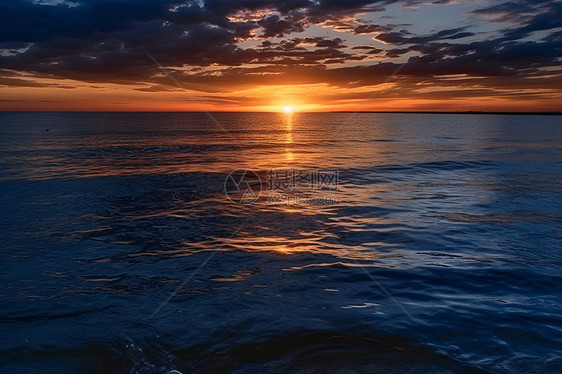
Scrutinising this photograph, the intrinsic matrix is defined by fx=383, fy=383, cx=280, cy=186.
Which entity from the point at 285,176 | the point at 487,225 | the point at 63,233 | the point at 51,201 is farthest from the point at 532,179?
the point at 51,201

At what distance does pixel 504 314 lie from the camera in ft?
26.0

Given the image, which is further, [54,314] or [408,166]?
[408,166]

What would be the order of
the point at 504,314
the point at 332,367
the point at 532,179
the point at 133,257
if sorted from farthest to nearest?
the point at 532,179 < the point at 133,257 < the point at 504,314 < the point at 332,367

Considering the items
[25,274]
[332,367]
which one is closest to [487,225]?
[332,367]

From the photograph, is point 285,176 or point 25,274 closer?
point 25,274

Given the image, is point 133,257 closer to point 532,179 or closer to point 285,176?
point 285,176

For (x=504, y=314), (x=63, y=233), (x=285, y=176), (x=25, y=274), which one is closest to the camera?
(x=504, y=314)

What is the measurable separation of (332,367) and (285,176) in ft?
79.0

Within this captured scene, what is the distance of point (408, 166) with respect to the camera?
115 feet

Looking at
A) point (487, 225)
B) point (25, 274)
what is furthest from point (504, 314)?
point (25, 274)

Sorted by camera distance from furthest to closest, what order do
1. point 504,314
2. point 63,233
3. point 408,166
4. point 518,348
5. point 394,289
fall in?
point 408,166 < point 63,233 < point 394,289 < point 504,314 < point 518,348

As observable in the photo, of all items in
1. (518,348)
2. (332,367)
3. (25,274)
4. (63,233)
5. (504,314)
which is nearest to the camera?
(332,367)

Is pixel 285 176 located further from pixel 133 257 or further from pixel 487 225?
pixel 133 257

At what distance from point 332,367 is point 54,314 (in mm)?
5912
